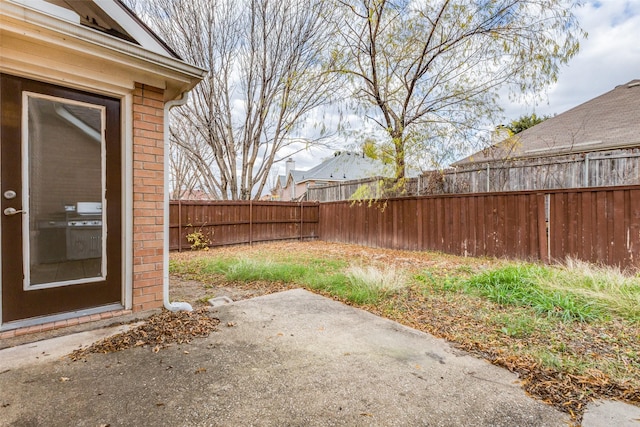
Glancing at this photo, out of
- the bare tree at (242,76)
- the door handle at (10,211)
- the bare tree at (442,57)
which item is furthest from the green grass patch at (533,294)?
the bare tree at (242,76)

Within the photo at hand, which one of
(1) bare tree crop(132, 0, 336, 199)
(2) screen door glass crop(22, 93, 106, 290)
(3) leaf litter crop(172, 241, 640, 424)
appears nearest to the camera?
(3) leaf litter crop(172, 241, 640, 424)

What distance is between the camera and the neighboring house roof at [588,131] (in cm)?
809

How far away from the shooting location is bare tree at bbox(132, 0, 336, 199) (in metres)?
9.48

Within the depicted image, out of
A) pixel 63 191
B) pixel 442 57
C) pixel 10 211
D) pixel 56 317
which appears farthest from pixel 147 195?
pixel 442 57

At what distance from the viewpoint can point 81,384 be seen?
1744 mm

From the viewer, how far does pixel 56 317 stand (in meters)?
2.54

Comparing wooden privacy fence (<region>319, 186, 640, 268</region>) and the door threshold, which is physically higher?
wooden privacy fence (<region>319, 186, 640, 268</region>)

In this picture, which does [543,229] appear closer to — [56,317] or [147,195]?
[147,195]

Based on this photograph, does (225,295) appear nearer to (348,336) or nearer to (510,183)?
(348,336)

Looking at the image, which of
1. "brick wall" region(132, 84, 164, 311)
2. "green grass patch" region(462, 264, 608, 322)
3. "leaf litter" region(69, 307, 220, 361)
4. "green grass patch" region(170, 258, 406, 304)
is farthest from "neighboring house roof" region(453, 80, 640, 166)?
"leaf litter" region(69, 307, 220, 361)

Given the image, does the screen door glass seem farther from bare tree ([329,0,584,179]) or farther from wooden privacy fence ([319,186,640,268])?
wooden privacy fence ([319,186,640,268])

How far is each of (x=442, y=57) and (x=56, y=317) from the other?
316 inches

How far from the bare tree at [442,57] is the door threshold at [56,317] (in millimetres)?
6273

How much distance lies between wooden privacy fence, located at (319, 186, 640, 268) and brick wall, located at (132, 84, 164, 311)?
639cm
